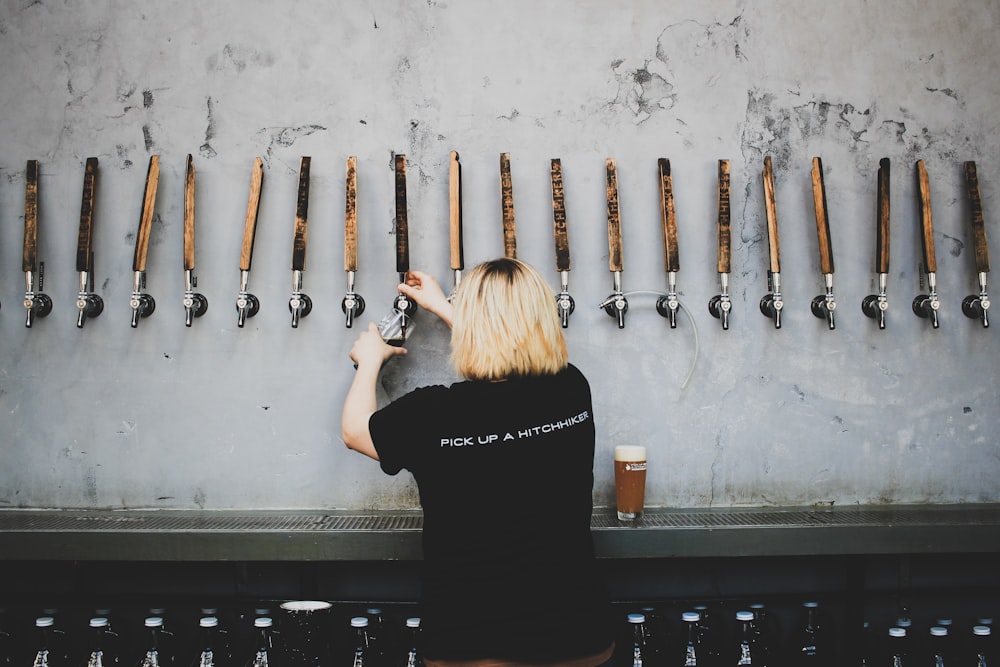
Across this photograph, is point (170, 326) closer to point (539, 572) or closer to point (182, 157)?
point (182, 157)

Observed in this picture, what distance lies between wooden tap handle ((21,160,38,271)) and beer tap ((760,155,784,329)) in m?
2.24

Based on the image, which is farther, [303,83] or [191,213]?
[303,83]

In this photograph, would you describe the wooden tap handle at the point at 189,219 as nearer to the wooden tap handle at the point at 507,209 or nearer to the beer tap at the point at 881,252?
the wooden tap handle at the point at 507,209

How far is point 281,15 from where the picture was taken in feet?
8.00

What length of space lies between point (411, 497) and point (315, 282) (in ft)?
2.44

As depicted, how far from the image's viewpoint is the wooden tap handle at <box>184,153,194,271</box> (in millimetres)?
2254

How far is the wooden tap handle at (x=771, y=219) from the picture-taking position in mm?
2281

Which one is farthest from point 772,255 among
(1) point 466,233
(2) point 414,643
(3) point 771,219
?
(2) point 414,643

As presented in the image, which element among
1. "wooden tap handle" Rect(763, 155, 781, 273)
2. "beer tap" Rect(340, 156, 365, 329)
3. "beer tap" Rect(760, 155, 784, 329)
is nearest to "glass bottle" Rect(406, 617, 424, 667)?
"beer tap" Rect(340, 156, 365, 329)

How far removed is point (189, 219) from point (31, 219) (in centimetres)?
50

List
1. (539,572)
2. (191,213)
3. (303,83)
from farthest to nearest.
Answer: (303,83), (191,213), (539,572)

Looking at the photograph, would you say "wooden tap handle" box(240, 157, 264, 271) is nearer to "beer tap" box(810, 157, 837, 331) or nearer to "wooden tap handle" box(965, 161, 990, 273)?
"beer tap" box(810, 157, 837, 331)

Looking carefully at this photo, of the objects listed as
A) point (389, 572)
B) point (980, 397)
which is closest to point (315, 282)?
point (389, 572)

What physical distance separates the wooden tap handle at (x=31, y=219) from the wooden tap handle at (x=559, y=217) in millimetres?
1584
